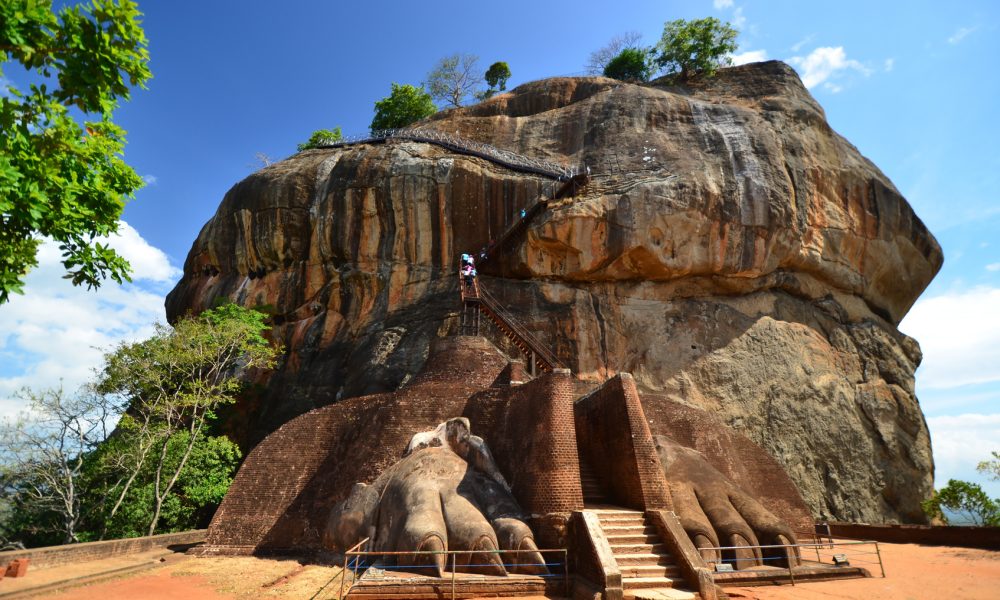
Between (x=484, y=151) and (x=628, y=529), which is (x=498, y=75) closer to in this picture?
(x=484, y=151)

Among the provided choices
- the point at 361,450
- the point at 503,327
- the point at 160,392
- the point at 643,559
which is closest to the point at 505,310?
the point at 503,327

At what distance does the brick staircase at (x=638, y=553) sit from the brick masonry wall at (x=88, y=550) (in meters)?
9.89

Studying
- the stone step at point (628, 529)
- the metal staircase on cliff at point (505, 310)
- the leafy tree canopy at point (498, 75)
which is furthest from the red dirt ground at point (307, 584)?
the leafy tree canopy at point (498, 75)

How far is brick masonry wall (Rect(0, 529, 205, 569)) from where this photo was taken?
32.0 feet

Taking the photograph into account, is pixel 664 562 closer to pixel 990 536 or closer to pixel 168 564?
pixel 168 564

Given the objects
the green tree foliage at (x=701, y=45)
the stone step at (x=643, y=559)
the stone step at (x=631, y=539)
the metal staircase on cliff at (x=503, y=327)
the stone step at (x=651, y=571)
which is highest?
the green tree foliage at (x=701, y=45)

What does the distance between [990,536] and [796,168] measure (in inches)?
611

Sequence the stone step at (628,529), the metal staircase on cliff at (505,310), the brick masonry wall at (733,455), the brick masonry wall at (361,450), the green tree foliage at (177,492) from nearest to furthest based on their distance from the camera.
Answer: the stone step at (628,529) < the brick masonry wall at (361,450) < the brick masonry wall at (733,455) < the green tree foliage at (177,492) < the metal staircase on cliff at (505,310)

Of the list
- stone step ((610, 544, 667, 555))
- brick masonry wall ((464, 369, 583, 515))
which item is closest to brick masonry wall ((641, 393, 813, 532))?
brick masonry wall ((464, 369, 583, 515))

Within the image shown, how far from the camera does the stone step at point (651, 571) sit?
7715 mm

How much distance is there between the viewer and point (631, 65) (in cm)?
3709

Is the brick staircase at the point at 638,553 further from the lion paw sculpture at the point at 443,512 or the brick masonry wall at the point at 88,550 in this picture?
the brick masonry wall at the point at 88,550

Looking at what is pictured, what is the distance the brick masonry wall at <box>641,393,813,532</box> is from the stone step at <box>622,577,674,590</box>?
5.03m

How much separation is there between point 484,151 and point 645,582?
Answer: 828 inches
